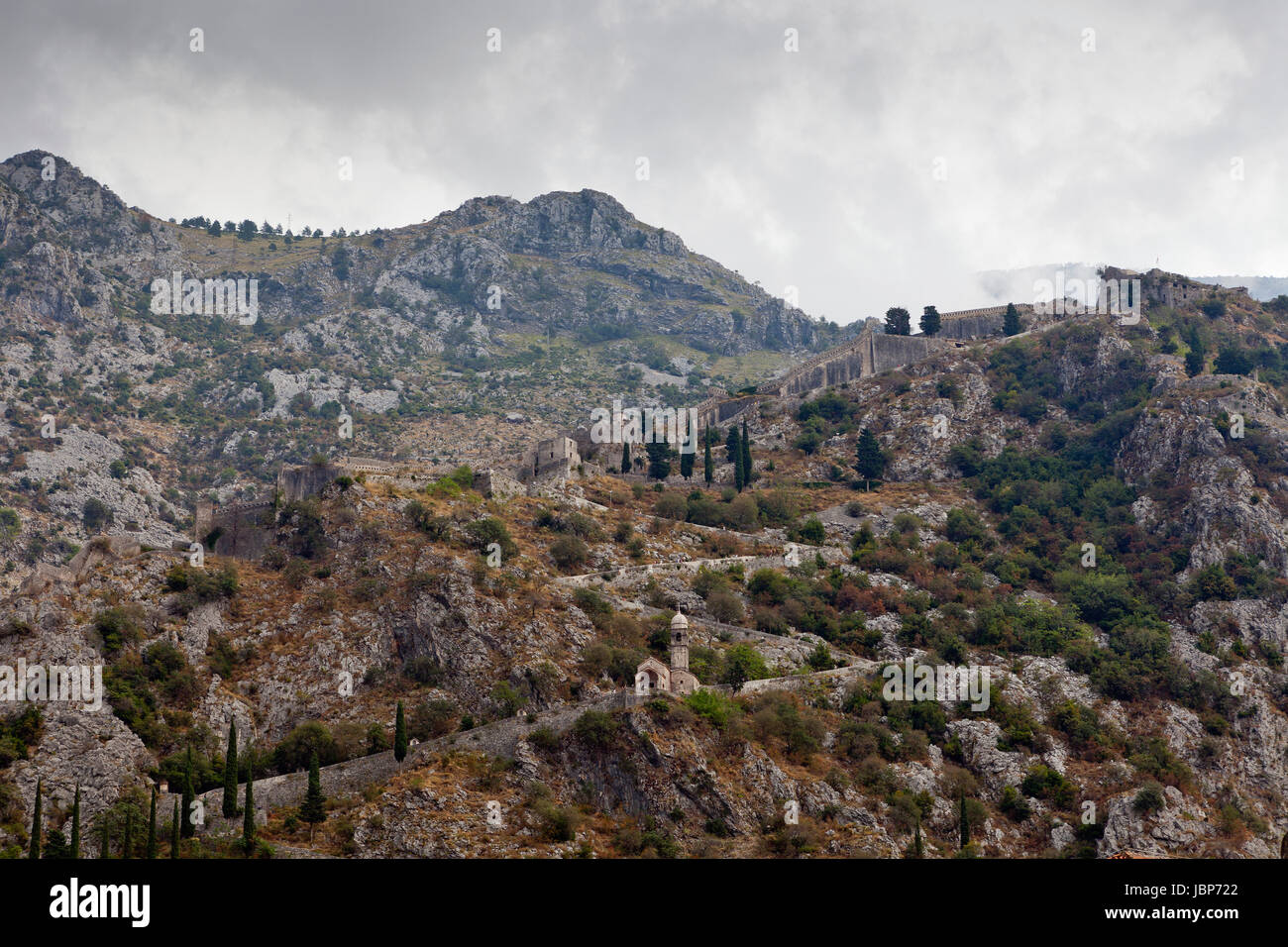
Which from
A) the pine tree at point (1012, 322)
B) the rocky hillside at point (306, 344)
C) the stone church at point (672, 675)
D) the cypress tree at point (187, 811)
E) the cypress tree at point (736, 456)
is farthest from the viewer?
the rocky hillside at point (306, 344)

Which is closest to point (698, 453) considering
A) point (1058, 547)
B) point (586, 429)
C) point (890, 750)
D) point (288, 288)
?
point (586, 429)

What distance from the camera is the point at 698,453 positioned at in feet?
348

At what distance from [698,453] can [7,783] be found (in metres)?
59.6

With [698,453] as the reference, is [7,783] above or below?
below

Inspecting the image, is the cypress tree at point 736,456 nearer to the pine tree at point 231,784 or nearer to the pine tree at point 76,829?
the pine tree at point 231,784

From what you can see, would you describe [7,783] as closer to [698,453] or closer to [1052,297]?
[698,453]

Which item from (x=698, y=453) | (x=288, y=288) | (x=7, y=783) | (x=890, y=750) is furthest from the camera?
(x=288, y=288)

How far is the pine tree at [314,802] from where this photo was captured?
2152 inches

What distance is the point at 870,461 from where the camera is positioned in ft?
336

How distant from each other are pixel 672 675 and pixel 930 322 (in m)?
69.4

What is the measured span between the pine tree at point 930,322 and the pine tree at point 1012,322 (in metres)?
5.96

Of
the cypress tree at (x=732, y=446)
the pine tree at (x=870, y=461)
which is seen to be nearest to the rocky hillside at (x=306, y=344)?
the cypress tree at (x=732, y=446)

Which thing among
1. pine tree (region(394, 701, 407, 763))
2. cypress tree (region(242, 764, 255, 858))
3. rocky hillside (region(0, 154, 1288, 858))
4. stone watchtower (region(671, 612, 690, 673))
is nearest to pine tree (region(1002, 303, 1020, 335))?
rocky hillside (region(0, 154, 1288, 858))

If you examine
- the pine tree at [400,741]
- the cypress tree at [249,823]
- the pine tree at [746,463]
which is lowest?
the cypress tree at [249,823]
